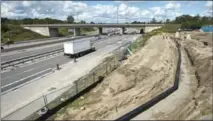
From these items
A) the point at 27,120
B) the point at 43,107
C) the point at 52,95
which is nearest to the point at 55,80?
the point at 52,95

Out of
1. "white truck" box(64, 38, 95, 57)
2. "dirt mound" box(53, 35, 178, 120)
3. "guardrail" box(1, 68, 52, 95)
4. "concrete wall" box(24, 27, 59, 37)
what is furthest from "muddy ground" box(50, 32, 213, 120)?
"concrete wall" box(24, 27, 59, 37)

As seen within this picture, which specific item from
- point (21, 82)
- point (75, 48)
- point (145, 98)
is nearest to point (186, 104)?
point (145, 98)

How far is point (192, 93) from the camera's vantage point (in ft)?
65.2

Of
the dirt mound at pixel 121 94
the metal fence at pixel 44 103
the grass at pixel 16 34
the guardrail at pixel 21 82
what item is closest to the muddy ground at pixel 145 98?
the dirt mound at pixel 121 94

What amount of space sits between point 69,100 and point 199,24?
105571mm

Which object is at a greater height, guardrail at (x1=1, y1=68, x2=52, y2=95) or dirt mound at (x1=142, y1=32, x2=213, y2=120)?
dirt mound at (x1=142, y1=32, x2=213, y2=120)

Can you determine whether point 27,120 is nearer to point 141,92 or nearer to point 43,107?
point 43,107

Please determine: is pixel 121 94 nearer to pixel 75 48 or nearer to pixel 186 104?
pixel 186 104

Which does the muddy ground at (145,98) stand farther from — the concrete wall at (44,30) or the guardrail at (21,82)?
the concrete wall at (44,30)

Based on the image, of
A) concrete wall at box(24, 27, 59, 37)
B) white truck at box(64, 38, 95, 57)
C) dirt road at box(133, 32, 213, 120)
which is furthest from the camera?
concrete wall at box(24, 27, 59, 37)

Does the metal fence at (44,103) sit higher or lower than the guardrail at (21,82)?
higher

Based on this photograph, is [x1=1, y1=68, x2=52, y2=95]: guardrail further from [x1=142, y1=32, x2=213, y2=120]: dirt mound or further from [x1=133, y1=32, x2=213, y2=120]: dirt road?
[x1=142, y1=32, x2=213, y2=120]: dirt mound

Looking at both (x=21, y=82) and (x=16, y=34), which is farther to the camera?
(x=16, y=34)

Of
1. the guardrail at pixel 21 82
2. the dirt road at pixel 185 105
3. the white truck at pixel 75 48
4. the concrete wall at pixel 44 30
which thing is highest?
A: the concrete wall at pixel 44 30
